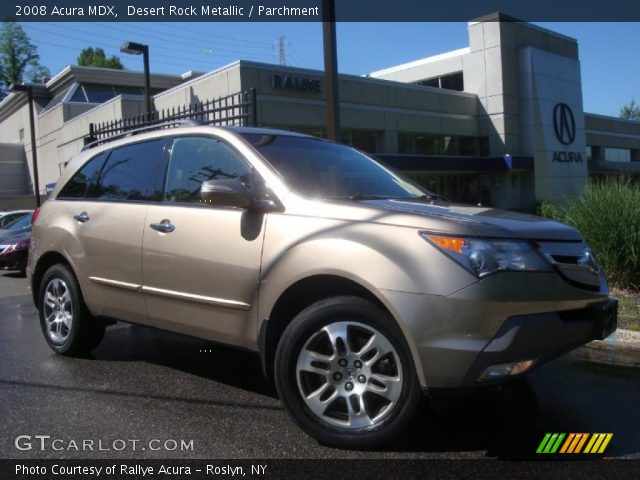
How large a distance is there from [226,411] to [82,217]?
210 cm

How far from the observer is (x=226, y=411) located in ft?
12.6

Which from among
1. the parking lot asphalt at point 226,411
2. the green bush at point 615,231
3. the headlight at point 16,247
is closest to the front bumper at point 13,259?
the headlight at point 16,247

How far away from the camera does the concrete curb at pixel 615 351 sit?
5.05 metres

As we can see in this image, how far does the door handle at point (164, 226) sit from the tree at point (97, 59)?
61.6 metres

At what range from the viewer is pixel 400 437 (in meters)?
3.29

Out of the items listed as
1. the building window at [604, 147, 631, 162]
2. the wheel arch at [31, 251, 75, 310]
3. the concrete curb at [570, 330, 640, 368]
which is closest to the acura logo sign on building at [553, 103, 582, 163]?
the building window at [604, 147, 631, 162]

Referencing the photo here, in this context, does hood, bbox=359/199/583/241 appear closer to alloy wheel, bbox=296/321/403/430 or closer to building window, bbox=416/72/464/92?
alloy wheel, bbox=296/321/403/430

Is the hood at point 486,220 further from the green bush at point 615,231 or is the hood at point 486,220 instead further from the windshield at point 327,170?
the green bush at point 615,231

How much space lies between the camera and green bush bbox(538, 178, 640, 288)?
7.38 m

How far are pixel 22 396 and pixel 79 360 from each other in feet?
2.92

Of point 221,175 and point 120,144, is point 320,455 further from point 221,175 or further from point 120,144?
point 120,144

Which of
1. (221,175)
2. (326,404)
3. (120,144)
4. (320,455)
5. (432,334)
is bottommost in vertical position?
(320,455)

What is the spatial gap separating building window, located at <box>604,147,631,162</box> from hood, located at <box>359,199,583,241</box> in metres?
42.3

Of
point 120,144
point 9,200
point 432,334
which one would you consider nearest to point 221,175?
point 120,144
